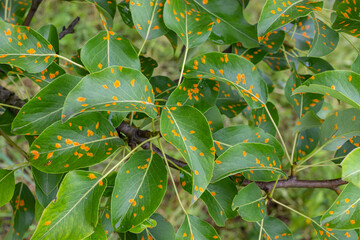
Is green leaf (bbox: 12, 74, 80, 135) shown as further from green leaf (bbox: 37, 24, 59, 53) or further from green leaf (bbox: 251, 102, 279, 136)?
green leaf (bbox: 251, 102, 279, 136)

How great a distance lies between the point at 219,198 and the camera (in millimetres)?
669

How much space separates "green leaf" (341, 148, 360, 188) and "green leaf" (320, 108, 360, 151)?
0.19 meters

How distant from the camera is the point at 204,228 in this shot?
65 cm

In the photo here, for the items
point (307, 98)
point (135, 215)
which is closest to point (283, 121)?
point (307, 98)

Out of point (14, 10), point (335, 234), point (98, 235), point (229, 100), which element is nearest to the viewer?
point (98, 235)

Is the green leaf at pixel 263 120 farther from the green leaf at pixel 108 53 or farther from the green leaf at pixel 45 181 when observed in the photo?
the green leaf at pixel 45 181

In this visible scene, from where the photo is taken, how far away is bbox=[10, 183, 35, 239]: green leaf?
0.82m

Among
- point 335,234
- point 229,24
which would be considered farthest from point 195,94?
point 335,234

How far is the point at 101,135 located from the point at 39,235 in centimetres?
19

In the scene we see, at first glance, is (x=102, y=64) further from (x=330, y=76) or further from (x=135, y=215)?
(x=330, y=76)

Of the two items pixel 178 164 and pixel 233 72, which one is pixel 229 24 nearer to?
pixel 233 72

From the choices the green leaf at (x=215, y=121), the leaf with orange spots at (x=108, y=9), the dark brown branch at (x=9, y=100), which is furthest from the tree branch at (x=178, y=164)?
the leaf with orange spots at (x=108, y=9)

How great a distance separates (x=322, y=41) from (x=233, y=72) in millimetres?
236

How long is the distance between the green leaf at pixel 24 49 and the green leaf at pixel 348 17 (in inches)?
21.9
